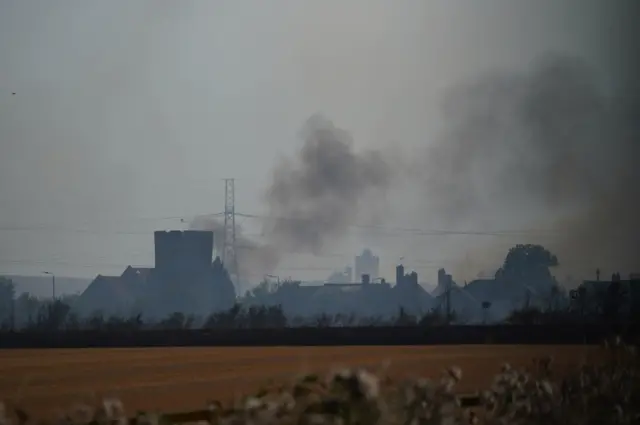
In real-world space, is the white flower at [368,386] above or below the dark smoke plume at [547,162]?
below

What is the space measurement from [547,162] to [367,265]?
48 cm

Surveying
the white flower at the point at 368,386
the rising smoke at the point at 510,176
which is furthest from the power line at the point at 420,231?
the white flower at the point at 368,386

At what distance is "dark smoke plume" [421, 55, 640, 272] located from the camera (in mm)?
1906

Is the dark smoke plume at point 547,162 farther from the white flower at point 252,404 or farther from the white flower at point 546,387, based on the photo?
the white flower at point 252,404

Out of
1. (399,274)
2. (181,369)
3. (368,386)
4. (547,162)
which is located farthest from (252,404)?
→ (547,162)

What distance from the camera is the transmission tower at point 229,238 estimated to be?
5.75 ft

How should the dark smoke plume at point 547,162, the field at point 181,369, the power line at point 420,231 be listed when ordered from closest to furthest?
the field at point 181,369, the power line at point 420,231, the dark smoke plume at point 547,162

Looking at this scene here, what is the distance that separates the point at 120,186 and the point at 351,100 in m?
0.51

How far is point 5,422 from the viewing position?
131 cm

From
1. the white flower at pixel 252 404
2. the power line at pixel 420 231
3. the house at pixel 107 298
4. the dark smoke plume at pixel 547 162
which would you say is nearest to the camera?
the white flower at pixel 252 404

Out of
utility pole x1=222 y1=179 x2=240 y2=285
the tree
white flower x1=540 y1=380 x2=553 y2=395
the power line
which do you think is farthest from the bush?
utility pole x1=222 y1=179 x2=240 y2=285

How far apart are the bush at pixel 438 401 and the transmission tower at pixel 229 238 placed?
0.39 metres

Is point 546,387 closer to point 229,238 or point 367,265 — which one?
point 367,265

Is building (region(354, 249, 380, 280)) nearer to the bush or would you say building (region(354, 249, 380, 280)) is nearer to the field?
the field
